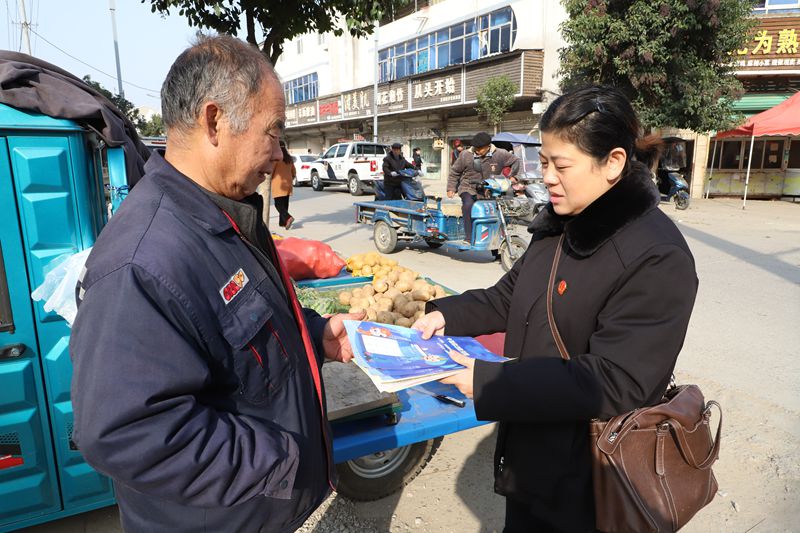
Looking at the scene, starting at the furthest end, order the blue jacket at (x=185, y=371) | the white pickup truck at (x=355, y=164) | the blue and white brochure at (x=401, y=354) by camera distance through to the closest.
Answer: the white pickup truck at (x=355, y=164)
the blue and white brochure at (x=401, y=354)
the blue jacket at (x=185, y=371)

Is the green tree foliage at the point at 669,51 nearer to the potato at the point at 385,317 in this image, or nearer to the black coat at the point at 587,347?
the potato at the point at 385,317

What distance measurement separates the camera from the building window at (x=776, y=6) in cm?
1563

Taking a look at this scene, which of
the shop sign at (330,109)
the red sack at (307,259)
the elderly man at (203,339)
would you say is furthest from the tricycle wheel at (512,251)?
the shop sign at (330,109)

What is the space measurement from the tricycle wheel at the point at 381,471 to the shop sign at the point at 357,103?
2630cm

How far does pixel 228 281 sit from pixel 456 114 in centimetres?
2366

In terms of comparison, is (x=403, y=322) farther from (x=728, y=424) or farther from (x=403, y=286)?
(x=728, y=424)

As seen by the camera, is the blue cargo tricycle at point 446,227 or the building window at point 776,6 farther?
the building window at point 776,6

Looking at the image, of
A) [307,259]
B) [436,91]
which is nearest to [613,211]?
[307,259]

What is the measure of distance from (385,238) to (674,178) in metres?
10.2

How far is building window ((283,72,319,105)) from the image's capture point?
35.1 m

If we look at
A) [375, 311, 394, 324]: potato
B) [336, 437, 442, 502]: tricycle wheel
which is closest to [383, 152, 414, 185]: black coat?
[375, 311, 394, 324]: potato

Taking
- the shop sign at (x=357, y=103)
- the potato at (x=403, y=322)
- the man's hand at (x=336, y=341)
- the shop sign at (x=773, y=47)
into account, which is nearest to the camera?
the man's hand at (x=336, y=341)

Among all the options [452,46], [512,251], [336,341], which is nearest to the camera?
[336,341]

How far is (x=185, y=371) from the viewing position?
1.03 m
